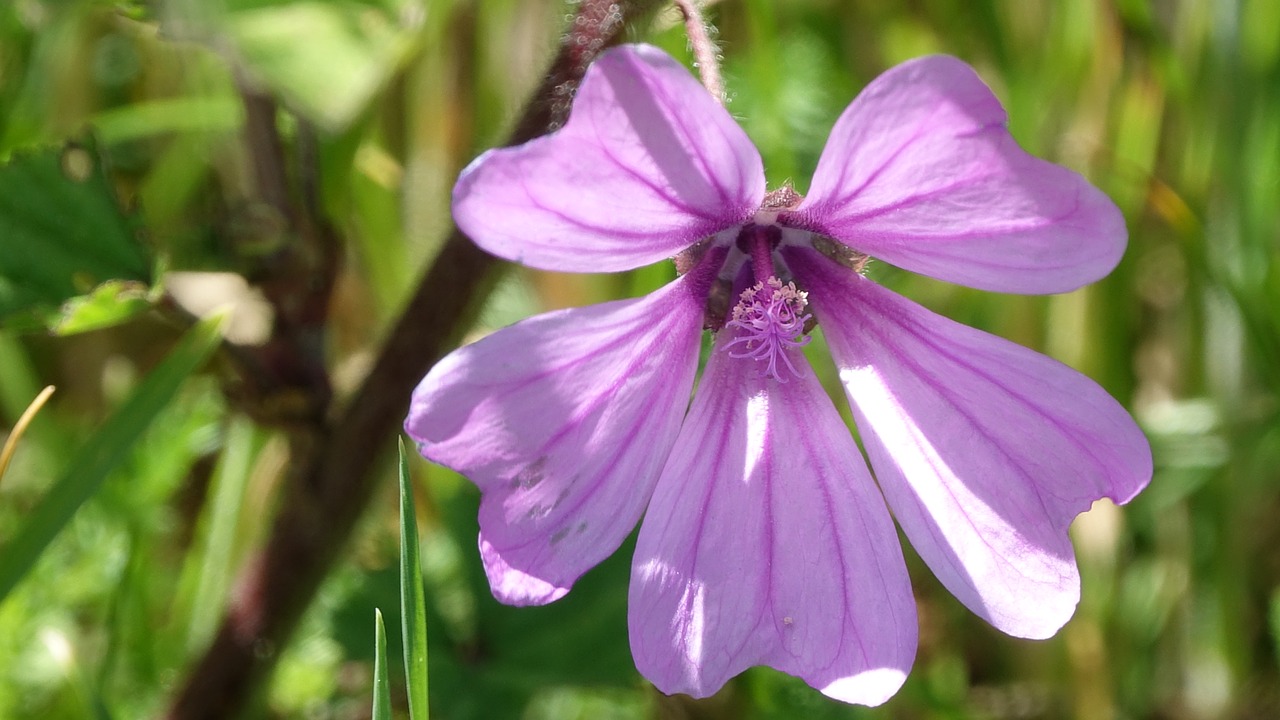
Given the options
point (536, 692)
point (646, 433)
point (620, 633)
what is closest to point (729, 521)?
point (646, 433)

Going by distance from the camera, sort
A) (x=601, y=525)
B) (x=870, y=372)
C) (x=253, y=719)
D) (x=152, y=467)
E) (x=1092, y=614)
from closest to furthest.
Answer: (x=601, y=525)
(x=870, y=372)
(x=253, y=719)
(x=152, y=467)
(x=1092, y=614)

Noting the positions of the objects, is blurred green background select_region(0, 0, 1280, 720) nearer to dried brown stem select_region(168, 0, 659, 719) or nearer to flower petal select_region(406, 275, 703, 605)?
dried brown stem select_region(168, 0, 659, 719)

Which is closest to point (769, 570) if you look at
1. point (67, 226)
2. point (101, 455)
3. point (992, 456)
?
point (992, 456)

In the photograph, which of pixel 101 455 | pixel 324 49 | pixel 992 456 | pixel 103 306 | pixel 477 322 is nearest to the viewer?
pixel 992 456

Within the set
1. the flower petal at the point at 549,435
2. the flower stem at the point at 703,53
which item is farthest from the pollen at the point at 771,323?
the flower stem at the point at 703,53

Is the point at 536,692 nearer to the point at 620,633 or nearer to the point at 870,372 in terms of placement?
the point at 620,633

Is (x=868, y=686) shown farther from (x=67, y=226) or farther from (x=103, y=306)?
(x=67, y=226)

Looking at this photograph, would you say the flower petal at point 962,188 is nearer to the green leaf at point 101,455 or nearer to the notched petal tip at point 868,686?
the notched petal tip at point 868,686
